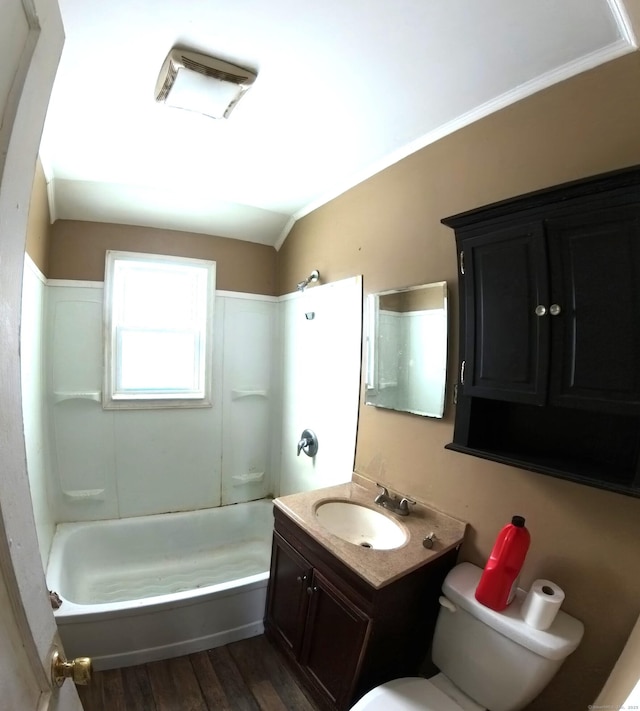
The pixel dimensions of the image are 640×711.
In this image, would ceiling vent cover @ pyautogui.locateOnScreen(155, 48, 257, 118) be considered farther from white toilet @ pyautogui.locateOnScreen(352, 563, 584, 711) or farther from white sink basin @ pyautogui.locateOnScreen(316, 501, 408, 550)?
white toilet @ pyautogui.locateOnScreen(352, 563, 584, 711)

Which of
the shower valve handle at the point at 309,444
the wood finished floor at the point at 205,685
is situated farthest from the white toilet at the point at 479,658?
the shower valve handle at the point at 309,444

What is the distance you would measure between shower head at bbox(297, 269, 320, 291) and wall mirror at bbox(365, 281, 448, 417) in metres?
0.53

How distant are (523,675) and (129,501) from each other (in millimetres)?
2480

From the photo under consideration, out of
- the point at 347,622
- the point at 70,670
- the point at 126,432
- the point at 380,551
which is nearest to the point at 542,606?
the point at 380,551

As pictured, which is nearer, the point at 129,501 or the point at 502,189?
the point at 502,189

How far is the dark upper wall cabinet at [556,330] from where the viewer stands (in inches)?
37.9

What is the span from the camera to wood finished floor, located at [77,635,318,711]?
4.96 ft

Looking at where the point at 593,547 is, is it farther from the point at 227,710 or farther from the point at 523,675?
the point at 227,710

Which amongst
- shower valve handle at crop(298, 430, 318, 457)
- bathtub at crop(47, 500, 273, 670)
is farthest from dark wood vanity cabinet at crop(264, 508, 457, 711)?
shower valve handle at crop(298, 430, 318, 457)

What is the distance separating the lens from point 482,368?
127 cm

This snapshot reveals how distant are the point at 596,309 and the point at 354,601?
1.29 meters

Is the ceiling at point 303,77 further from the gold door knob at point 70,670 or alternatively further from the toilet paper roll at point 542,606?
the toilet paper roll at point 542,606

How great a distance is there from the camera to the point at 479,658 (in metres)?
1.20

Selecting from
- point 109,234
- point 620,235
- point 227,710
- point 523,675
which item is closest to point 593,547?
point 523,675
